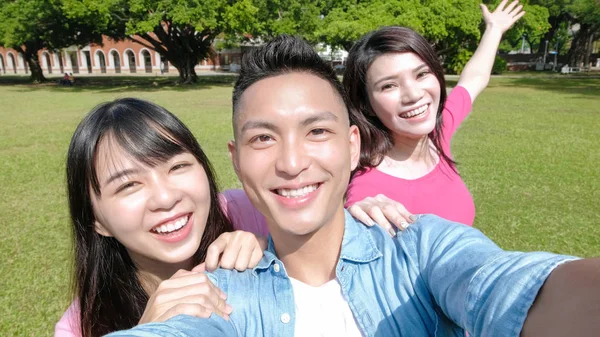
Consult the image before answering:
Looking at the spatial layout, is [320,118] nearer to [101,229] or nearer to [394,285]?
[394,285]

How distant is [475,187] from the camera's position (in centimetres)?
652

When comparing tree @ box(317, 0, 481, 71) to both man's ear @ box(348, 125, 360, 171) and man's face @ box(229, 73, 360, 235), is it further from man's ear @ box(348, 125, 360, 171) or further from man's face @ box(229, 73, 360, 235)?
man's face @ box(229, 73, 360, 235)

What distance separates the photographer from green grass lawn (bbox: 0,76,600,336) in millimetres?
4121

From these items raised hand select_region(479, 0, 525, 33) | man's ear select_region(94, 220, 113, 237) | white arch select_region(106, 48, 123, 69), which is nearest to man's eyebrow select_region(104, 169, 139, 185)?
man's ear select_region(94, 220, 113, 237)

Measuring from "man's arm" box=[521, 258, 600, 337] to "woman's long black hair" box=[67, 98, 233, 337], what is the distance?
1.54 m

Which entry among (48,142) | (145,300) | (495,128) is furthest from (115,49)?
(145,300)

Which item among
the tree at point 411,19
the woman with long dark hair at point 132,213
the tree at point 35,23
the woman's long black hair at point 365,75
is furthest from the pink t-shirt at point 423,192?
the tree at point 35,23

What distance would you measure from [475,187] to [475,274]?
576 centimetres

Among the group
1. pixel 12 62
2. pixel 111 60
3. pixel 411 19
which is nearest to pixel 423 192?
pixel 411 19

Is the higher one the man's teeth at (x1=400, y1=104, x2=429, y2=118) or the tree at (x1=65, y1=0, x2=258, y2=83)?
the tree at (x1=65, y1=0, x2=258, y2=83)

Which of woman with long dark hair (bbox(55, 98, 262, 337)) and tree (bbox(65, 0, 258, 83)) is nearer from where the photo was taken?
woman with long dark hair (bbox(55, 98, 262, 337))

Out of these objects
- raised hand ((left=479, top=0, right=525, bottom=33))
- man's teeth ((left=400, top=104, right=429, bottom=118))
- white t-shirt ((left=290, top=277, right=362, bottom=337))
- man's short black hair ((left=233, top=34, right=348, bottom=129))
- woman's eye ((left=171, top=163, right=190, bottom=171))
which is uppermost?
raised hand ((left=479, top=0, right=525, bottom=33))

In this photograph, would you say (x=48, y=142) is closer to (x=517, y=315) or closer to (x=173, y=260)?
(x=173, y=260)

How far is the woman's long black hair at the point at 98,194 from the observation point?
6.29ft
